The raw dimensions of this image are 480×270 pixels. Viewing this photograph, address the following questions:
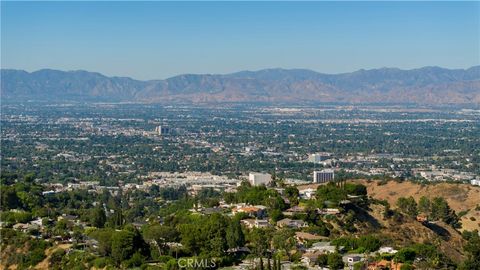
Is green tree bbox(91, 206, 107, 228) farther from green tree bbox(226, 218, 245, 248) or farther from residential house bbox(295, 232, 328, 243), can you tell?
residential house bbox(295, 232, 328, 243)

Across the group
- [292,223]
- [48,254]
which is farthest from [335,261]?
[48,254]

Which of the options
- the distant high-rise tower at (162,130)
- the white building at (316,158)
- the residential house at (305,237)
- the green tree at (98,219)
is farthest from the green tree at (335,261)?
the distant high-rise tower at (162,130)

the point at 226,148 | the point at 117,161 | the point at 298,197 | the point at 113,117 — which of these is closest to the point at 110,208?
the point at 298,197

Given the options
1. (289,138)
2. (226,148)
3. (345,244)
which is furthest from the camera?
(289,138)

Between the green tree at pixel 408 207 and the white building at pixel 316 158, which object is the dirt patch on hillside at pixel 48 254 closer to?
the green tree at pixel 408 207

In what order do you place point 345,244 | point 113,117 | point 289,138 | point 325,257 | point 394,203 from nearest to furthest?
point 325,257 < point 345,244 < point 394,203 < point 289,138 < point 113,117

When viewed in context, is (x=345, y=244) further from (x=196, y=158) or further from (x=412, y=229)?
(x=196, y=158)

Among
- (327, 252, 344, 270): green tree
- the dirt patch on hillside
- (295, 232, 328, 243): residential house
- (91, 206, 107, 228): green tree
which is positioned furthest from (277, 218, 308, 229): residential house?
the dirt patch on hillside

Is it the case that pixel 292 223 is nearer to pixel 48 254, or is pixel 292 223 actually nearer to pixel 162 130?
pixel 48 254
